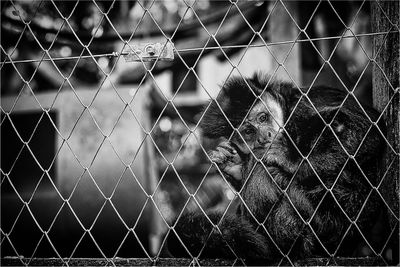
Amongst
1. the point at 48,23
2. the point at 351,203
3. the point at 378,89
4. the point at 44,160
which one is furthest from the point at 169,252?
the point at 48,23

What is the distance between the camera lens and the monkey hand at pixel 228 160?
9.82ft

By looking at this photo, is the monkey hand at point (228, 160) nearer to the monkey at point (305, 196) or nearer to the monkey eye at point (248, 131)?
the monkey at point (305, 196)

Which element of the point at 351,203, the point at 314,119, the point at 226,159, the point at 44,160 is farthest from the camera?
the point at 44,160

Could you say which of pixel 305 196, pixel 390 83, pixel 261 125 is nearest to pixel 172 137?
pixel 261 125

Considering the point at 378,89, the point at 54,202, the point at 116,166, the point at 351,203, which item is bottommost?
the point at 54,202

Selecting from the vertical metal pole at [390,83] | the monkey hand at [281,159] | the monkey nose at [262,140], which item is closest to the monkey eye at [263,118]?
the monkey nose at [262,140]

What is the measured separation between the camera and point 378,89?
7.97ft

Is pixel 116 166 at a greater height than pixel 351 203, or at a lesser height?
lesser

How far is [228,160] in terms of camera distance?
3.02m

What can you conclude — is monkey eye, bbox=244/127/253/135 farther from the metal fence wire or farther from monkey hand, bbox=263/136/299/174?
monkey hand, bbox=263/136/299/174

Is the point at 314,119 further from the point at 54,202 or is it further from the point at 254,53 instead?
the point at 254,53

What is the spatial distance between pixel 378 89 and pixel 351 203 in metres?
0.55

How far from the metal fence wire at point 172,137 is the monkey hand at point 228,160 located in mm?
16

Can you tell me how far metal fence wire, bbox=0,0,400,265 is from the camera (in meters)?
2.28
